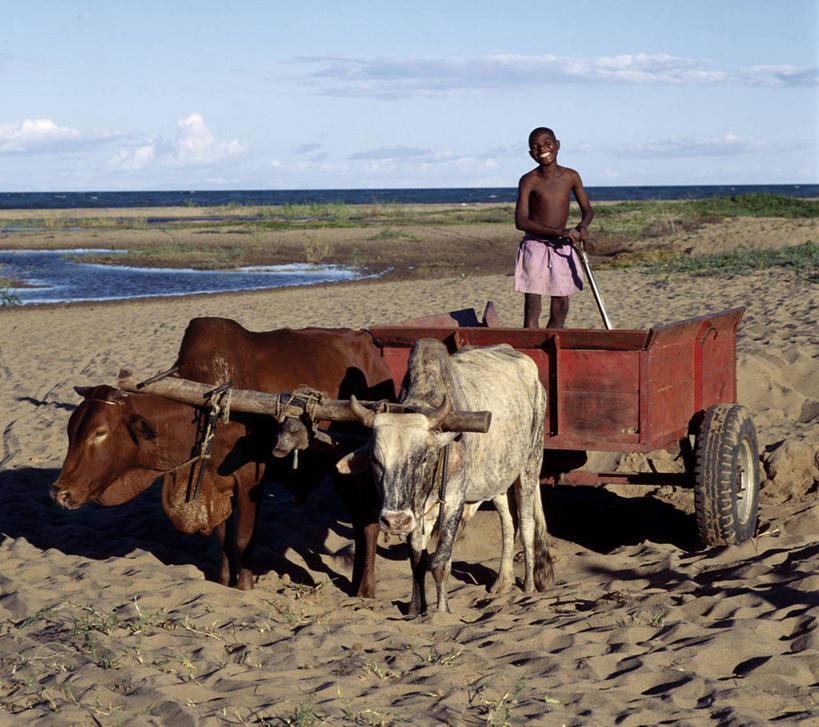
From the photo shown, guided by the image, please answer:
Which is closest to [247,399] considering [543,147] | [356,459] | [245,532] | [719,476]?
[356,459]

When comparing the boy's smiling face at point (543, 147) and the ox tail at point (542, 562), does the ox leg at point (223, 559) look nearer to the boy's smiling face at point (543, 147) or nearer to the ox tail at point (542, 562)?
the ox tail at point (542, 562)

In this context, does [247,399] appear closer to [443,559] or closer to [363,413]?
[363,413]

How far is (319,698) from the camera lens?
382 centimetres

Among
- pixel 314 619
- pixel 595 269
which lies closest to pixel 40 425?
pixel 314 619

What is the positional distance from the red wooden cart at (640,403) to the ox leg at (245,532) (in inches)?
49.1

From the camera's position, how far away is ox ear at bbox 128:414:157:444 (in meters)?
5.43

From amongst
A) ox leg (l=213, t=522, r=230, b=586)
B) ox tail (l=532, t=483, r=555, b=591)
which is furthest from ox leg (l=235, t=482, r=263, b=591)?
ox tail (l=532, t=483, r=555, b=591)

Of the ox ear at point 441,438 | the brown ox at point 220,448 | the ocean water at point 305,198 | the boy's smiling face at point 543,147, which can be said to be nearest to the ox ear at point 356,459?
the ox ear at point 441,438

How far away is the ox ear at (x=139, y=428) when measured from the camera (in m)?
5.43

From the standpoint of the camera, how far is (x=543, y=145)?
7.14 metres

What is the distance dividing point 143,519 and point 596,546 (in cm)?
320

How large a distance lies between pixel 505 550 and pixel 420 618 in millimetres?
1039

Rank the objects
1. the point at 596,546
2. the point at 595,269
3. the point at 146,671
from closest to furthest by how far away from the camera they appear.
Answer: the point at 146,671 < the point at 596,546 < the point at 595,269

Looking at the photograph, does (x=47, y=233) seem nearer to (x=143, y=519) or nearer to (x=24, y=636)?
(x=143, y=519)
